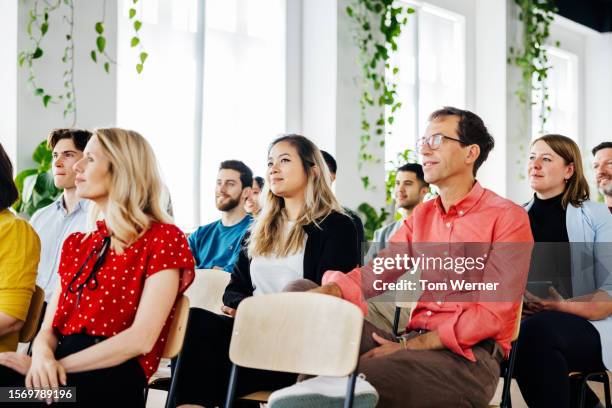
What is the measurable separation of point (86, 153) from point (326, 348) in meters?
0.86

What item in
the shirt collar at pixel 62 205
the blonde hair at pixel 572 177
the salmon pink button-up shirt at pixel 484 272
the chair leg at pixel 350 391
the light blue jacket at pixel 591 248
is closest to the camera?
the chair leg at pixel 350 391

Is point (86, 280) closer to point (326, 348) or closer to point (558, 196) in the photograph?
point (326, 348)

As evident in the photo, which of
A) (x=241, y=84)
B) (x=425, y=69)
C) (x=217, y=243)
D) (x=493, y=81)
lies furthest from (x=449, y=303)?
(x=493, y=81)

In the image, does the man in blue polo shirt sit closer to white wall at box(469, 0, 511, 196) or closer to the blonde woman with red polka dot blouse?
the blonde woman with red polka dot blouse

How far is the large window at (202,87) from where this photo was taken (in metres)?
5.39

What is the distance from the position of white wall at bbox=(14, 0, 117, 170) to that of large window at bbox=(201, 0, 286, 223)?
124 centimetres

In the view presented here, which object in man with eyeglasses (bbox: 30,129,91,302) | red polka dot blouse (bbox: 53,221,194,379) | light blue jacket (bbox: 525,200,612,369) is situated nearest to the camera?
red polka dot blouse (bbox: 53,221,194,379)

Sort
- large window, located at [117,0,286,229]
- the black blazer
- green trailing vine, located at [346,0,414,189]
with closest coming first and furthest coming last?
the black blazer, large window, located at [117,0,286,229], green trailing vine, located at [346,0,414,189]

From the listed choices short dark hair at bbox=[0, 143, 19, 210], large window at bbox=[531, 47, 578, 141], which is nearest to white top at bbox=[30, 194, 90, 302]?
short dark hair at bbox=[0, 143, 19, 210]

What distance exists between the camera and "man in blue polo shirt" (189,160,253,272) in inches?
160

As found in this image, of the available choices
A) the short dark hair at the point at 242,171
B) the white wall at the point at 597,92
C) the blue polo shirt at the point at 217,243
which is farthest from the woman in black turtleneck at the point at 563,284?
the white wall at the point at 597,92

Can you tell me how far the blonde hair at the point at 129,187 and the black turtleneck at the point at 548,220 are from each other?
1736mm

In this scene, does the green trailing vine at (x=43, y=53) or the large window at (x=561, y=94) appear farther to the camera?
the large window at (x=561, y=94)

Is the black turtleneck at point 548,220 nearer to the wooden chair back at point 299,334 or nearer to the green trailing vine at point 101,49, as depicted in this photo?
the wooden chair back at point 299,334
